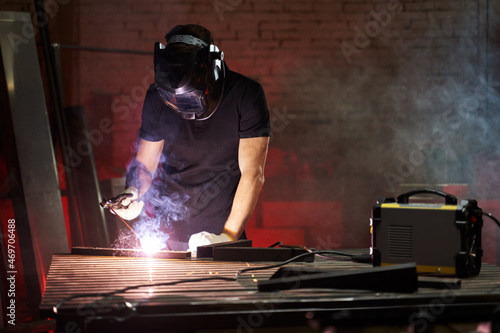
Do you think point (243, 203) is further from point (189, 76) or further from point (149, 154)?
point (189, 76)

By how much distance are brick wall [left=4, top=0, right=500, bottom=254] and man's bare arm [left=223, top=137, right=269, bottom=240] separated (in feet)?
7.45

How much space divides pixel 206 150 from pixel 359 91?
2649mm

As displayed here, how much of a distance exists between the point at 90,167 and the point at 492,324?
10.2ft

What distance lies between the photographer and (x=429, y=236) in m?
1.50

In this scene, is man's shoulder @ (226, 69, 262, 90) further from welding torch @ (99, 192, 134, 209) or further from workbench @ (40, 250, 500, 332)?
workbench @ (40, 250, 500, 332)

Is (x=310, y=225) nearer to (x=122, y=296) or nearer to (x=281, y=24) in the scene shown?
(x=281, y=24)

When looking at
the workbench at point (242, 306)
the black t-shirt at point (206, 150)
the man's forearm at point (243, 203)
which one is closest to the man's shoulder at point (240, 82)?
the black t-shirt at point (206, 150)

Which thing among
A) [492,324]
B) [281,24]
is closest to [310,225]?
[281,24]

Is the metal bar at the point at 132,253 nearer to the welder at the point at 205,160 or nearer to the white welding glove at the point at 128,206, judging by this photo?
the white welding glove at the point at 128,206

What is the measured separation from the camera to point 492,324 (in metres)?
1.24

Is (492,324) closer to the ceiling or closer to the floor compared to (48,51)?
closer to the floor

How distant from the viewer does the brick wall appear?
4.72m

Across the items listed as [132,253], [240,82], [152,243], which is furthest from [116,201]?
[240,82]

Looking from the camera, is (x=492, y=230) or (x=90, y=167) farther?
(x=492, y=230)
